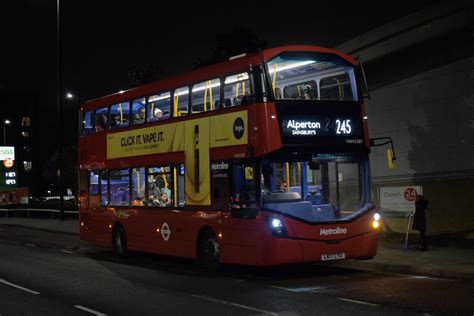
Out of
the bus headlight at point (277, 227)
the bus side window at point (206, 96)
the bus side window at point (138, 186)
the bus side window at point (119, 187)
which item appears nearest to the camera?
the bus headlight at point (277, 227)

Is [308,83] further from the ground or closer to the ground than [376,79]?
closer to the ground

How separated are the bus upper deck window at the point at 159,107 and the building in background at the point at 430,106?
24.7 feet

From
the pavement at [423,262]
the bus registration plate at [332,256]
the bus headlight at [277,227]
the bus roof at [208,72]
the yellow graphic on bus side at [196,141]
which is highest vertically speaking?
the bus roof at [208,72]

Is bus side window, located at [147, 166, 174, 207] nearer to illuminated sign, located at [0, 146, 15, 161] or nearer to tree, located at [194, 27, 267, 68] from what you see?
tree, located at [194, 27, 267, 68]

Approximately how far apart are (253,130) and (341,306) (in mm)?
4168

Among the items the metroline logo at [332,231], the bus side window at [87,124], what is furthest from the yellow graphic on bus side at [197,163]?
the bus side window at [87,124]

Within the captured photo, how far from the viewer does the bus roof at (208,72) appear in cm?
1247

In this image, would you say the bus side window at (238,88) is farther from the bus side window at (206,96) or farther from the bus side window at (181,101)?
the bus side window at (181,101)

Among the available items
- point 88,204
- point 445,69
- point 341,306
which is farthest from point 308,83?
point 88,204

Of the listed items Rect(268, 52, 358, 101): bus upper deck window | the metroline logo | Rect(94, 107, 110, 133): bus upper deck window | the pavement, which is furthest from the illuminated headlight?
Rect(94, 107, 110, 133): bus upper deck window

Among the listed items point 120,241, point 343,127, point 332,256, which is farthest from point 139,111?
point 332,256

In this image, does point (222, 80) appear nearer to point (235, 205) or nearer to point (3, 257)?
point (235, 205)

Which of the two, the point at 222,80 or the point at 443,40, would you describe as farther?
the point at 443,40

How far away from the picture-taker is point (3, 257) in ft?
58.6
